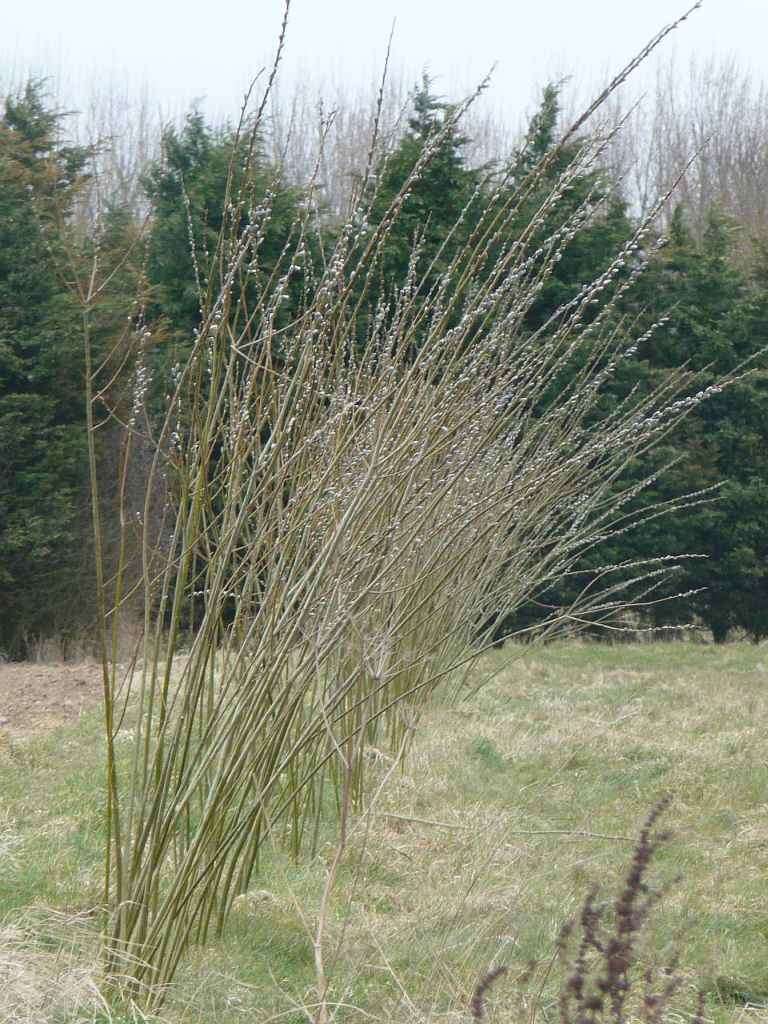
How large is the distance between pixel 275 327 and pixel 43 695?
12.7 ft

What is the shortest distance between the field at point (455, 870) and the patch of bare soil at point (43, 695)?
0.23 feet

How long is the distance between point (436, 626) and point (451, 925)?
2912mm

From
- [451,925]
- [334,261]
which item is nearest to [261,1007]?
[451,925]

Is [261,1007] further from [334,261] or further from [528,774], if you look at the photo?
[528,774]

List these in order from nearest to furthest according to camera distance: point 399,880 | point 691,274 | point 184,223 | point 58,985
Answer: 1. point 58,985
2. point 399,880
3. point 184,223
4. point 691,274

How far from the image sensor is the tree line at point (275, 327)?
1041 cm

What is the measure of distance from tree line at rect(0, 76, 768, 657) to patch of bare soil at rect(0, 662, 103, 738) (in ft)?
4.44

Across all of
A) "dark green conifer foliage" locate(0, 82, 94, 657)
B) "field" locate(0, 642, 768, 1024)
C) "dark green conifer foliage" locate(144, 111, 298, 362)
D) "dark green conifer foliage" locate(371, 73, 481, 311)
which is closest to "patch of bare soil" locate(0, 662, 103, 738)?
"field" locate(0, 642, 768, 1024)

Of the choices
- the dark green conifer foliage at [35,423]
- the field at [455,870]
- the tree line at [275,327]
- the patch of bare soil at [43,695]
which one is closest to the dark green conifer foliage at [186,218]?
the tree line at [275,327]

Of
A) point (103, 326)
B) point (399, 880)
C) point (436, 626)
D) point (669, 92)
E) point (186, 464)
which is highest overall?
point (669, 92)

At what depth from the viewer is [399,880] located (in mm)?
3953

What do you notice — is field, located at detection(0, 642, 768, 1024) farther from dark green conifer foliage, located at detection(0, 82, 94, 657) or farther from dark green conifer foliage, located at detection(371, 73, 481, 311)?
dark green conifer foliage, located at detection(371, 73, 481, 311)

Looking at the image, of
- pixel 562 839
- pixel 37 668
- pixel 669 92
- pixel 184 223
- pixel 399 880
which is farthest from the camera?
pixel 669 92

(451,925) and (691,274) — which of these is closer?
(451,925)
